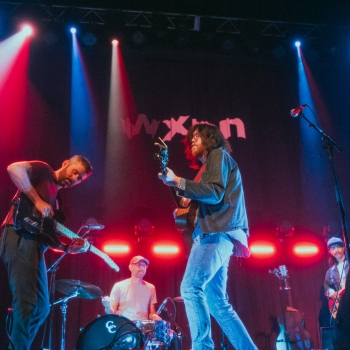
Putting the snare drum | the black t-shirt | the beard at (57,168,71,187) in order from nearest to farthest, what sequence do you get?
the black t-shirt → the beard at (57,168,71,187) → the snare drum

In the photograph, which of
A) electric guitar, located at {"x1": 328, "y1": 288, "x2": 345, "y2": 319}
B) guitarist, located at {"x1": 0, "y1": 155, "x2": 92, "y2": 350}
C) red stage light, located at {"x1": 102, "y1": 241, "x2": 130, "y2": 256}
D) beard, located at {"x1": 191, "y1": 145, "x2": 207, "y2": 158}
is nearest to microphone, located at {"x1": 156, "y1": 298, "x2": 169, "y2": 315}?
red stage light, located at {"x1": 102, "y1": 241, "x2": 130, "y2": 256}

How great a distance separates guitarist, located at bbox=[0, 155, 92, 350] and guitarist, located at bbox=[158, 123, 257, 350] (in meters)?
1.41

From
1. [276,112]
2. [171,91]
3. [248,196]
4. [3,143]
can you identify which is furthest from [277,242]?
[3,143]

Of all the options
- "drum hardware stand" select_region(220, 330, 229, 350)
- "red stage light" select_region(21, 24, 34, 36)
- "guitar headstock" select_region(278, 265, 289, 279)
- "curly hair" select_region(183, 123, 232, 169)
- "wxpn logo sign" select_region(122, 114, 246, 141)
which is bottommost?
"drum hardware stand" select_region(220, 330, 229, 350)

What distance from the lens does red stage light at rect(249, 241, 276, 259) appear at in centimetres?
793

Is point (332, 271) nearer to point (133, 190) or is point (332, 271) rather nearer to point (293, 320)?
point (293, 320)

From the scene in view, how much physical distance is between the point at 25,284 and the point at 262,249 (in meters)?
5.38

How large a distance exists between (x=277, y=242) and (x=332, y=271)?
1.16 metres

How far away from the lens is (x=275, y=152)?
886cm

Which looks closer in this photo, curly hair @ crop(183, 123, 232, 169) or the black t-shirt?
curly hair @ crop(183, 123, 232, 169)

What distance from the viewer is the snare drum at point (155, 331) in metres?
5.34

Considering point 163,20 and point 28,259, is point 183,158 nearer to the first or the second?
point 163,20

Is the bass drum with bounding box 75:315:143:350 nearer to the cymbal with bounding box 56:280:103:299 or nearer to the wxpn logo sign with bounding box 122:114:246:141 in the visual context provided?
the cymbal with bounding box 56:280:103:299

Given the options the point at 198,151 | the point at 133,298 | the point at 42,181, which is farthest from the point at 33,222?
the point at 133,298
